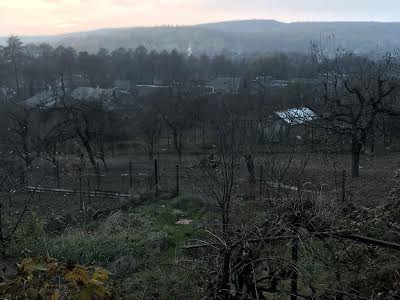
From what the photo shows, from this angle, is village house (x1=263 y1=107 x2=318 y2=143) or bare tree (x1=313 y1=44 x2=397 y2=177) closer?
bare tree (x1=313 y1=44 x2=397 y2=177)

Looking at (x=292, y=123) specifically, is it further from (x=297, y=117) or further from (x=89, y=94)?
(x=89, y=94)

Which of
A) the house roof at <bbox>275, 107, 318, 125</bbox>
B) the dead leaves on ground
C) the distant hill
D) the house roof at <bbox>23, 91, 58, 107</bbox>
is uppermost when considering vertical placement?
the distant hill

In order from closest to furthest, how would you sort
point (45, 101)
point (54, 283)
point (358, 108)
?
point (54, 283) < point (358, 108) < point (45, 101)

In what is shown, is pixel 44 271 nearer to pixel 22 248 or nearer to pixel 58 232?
pixel 22 248

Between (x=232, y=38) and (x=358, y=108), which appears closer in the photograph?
(x=358, y=108)

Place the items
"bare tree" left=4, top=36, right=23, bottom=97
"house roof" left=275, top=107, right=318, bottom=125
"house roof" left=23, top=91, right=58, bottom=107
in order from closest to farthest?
1. "house roof" left=275, top=107, right=318, bottom=125
2. "house roof" left=23, top=91, right=58, bottom=107
3. "bare tree" left=4, top=36, right=23, bottom=97

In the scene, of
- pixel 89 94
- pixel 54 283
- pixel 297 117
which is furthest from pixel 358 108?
pixel 89 94

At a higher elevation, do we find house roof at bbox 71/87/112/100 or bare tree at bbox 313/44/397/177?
bare tree at bbox 313/44/397/177

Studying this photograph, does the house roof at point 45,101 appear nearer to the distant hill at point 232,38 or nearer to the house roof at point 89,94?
the house roof at point 89,94

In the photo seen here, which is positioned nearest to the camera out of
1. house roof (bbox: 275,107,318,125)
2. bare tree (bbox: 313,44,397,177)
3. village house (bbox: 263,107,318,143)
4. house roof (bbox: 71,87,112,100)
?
bare tree (bbox: 313,44,397,177)

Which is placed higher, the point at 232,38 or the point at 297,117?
the point at 232,38

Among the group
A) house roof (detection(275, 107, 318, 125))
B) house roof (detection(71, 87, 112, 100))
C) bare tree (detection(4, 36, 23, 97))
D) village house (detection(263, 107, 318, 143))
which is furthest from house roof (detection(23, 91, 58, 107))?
house roof (detection(275, 107, 318, 125))

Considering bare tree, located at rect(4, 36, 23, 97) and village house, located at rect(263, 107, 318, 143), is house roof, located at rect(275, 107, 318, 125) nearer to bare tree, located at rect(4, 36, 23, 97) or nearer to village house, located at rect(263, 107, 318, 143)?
village house, located at rect(263, 107, 318, 143)

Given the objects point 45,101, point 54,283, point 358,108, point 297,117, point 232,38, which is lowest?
point 45,101
